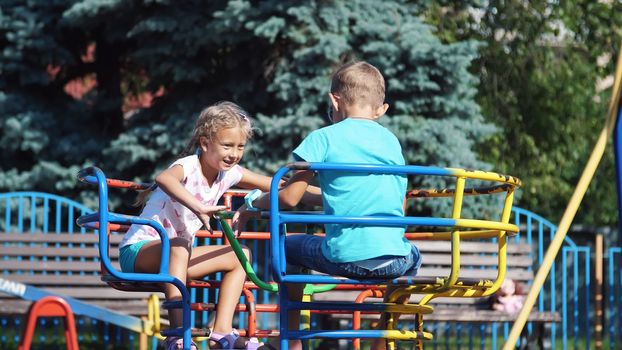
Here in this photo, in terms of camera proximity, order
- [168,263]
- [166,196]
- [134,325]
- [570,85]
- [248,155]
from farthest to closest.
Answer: [570,85] → [248,155] → [134,325] → [166,196] → [168,263]

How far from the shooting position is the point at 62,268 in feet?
27.9

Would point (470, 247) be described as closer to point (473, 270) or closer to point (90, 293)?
point (473, 270)

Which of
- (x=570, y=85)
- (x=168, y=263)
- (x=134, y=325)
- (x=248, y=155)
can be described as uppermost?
(x=570, y=85)

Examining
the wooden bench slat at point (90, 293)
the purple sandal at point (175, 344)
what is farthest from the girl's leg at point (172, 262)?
the wooden bench slat at point (90, 293)

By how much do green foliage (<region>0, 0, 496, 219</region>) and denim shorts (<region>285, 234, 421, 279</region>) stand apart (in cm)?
505

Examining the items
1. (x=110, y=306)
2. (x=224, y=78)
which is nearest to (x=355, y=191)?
(x=110, y=306)

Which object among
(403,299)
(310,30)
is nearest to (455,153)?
(310,30)

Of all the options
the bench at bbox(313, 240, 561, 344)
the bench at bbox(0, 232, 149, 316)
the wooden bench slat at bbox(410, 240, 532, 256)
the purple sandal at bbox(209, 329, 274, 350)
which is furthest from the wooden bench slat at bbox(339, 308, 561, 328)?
the purple sandal at bbox(209, 329, 274, 350)

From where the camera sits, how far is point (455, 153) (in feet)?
31.2

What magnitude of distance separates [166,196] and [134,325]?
2.84m

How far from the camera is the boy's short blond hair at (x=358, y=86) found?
13.6ft

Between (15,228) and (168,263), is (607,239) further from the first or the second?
(168,263)

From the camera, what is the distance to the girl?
13.8ft

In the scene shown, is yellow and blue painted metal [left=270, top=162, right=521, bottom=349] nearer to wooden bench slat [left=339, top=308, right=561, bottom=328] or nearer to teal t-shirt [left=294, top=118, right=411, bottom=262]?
teal t-shirt [left=294, top=118, right=411, bottom=262]
